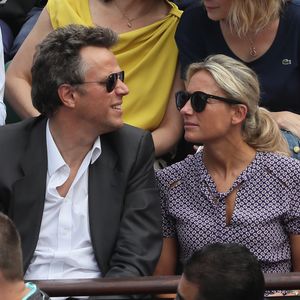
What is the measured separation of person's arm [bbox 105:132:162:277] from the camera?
408 centimetres

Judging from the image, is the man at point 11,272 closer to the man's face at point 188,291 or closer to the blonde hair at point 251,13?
the man's face at point 188,291

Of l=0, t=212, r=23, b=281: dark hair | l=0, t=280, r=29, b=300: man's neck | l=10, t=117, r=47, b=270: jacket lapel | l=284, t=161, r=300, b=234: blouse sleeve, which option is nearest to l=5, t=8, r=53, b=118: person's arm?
l=10, t=117, r=47, b=270: jacket lapel

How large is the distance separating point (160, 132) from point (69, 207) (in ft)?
2.88

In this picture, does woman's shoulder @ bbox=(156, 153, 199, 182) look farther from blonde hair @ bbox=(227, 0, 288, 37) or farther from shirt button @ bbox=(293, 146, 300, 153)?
blonde hair @ bbox=(227, 0, 288, 37)

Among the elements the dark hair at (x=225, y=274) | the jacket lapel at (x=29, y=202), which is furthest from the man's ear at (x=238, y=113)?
the dark hair at (x=225, y=274)

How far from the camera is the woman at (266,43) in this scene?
478 cm

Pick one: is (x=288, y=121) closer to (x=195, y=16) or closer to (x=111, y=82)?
(x=195, y=16)

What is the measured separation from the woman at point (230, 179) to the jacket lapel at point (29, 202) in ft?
1.86

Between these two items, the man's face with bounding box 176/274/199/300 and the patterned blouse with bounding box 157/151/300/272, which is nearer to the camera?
the man's face with bounding box 176/274/199/300

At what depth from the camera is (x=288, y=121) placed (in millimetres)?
4637

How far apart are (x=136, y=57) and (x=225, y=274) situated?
223 centimetres

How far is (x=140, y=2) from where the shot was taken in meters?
5.18

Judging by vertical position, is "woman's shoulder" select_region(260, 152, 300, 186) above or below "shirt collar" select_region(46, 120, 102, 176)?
below

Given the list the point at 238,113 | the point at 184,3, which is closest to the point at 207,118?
the point at 238,113
